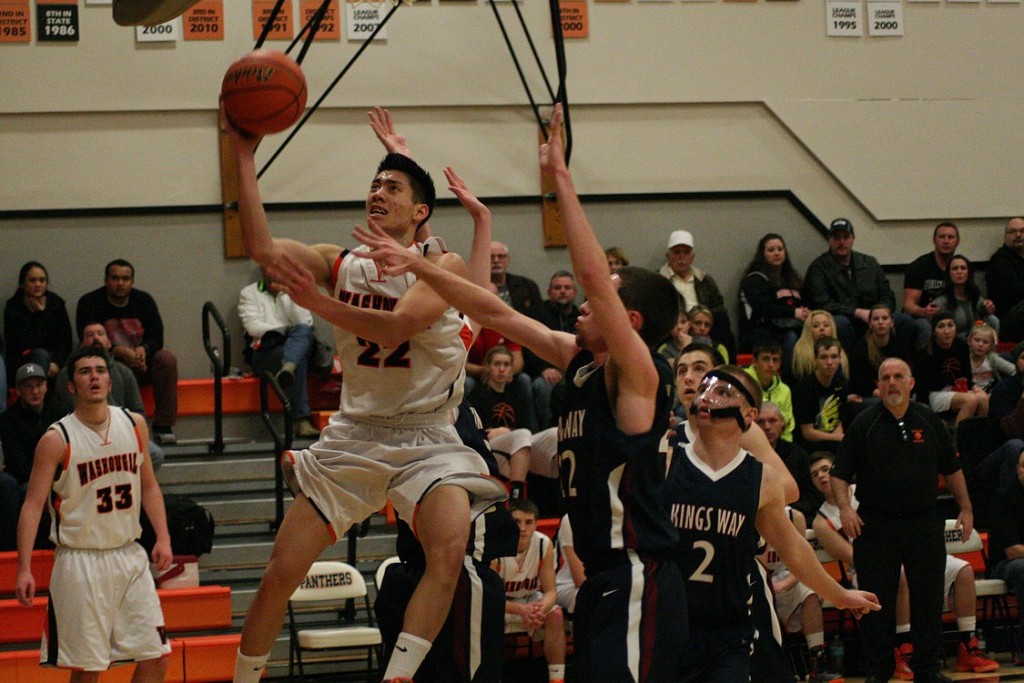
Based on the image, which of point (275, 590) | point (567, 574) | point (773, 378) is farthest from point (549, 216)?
point (275, 590)

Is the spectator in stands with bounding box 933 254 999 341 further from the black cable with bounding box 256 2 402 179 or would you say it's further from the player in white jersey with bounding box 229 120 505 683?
the player in white jersey with bounding box 229 120 505 683

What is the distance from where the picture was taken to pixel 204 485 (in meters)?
9.76

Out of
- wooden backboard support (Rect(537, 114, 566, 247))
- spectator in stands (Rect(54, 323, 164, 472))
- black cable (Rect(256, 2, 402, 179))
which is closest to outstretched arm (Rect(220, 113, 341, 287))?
spectator in stands (Rect(54, 323, 164, 472))

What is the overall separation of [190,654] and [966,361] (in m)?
7.16

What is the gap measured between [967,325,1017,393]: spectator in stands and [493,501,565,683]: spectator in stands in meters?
4.96

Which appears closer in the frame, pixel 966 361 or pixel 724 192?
pixel 966 361

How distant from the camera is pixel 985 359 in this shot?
11.2 m

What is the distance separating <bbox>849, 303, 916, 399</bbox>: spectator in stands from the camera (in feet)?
37.0

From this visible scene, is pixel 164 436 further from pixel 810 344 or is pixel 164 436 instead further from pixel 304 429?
pixel 810 344

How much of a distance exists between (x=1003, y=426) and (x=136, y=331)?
22.9ft

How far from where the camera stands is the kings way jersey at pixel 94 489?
6746 millimetres

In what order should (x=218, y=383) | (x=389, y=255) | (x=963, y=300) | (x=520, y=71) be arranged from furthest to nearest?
(x=963, y=300)
(x=520, y=71)
(x=218, y=383)
(x=389, y=255)

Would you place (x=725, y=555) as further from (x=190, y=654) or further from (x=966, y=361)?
(x=966, y=361)

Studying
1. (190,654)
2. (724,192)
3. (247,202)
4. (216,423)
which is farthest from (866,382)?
(247,202)
